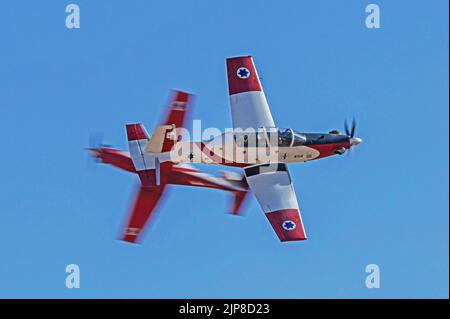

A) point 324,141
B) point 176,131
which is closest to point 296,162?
point 324,141

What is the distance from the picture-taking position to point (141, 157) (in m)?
28.8

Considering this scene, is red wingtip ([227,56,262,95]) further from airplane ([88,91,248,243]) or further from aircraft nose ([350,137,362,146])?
aircraft nose ([350,137,362,146])

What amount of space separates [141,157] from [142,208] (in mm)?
1433

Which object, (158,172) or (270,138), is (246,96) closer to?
(270,138)

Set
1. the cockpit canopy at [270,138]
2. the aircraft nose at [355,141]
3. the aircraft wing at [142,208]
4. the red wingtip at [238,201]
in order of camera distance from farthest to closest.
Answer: the aircraft nose at [355,141], the cockpit canopy at [270,138], the red wingtip at [238,201], the aircraft wing at [142,208]

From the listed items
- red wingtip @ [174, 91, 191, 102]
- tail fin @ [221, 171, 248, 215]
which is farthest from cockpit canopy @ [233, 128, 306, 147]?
red wingtip @ [174, 91, 191, 102]

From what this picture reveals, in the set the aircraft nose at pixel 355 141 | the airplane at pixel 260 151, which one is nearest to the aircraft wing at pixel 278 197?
the airplane at pixel 260 151

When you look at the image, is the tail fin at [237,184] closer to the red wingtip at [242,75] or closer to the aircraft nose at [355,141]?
the red wingtip at [242,75]

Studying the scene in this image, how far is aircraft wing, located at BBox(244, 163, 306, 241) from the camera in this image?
2873cm

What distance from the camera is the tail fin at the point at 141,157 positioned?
2861cm

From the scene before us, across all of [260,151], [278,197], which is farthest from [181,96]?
[278,197]

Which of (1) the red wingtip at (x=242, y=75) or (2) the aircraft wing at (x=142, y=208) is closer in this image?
(2) the aircraft wing at (x=142, y=208)

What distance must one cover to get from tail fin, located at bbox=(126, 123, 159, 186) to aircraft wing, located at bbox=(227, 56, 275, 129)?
2870mm
